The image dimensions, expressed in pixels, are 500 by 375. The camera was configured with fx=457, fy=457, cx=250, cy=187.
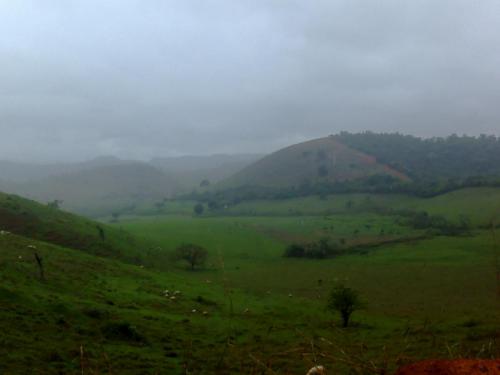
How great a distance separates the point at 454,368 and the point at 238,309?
1522 inches

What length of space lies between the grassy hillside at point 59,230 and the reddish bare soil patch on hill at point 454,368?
214ft

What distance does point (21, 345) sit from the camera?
21.1 metres

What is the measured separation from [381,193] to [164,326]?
548 feet

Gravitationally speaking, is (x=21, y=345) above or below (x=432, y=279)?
above

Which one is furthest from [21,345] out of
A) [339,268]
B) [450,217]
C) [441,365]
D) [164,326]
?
[450,217]

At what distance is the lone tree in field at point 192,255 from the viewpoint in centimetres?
7912

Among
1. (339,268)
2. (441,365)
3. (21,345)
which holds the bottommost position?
(339,268)

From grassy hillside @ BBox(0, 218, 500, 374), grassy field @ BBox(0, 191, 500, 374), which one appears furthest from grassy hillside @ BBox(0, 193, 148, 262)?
grassy hillside @ BBox(0, 218, 500, 374)

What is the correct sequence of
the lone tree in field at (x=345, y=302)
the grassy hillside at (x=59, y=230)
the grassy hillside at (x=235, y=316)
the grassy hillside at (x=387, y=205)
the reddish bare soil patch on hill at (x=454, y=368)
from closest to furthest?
the reddish bare soil patch on hill at (x=454, y=368), the grassy hillside at (x=235, y=316), the lone tree in field at (x=345, y=302), the grassy hillside at (x=59, y=230), the grassy hillside at (x=387, y=205)

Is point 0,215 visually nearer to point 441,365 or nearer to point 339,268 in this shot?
point 339,268

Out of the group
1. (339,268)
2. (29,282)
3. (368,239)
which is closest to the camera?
(29,282)

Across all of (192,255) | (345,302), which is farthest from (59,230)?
(345,302)

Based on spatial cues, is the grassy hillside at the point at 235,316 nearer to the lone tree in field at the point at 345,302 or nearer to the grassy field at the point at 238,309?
the grassy field at the point at 238,309

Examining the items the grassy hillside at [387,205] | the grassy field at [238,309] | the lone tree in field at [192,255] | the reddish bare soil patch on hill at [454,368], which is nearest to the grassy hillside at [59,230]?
the grassy field at [238,309]
